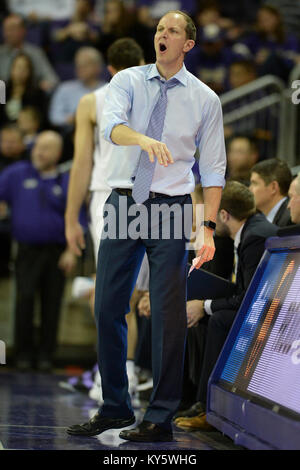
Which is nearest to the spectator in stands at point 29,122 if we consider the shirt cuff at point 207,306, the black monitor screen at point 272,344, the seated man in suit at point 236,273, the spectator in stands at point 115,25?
the spectator in stands at point 115,25

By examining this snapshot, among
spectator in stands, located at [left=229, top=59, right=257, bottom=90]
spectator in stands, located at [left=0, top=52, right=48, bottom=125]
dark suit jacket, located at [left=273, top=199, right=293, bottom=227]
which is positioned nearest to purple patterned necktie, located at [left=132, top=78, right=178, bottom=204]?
dark suit jacket, located at [left=273, top=199, right=293, bottom=227]

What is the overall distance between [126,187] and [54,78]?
7.23 meters

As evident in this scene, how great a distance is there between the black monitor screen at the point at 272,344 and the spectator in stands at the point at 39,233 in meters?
3.81

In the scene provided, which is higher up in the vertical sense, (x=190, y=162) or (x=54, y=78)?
(x=54, y=78)

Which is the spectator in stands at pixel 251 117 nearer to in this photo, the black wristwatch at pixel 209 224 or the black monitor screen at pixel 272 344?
the black monitor screen at pixel 272 344

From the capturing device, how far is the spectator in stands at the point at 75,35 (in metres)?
11.0

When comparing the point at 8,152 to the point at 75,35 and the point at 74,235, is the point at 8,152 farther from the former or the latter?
the point at 74,235

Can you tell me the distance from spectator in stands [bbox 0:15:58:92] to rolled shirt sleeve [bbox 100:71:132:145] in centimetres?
675

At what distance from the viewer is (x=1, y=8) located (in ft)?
39.5

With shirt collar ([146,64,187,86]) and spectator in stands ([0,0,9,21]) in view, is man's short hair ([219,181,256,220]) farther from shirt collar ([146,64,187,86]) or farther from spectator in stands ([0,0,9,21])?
spectator in stands ([0,0,9,21])

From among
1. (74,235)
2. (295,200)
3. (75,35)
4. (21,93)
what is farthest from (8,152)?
(295,200)
